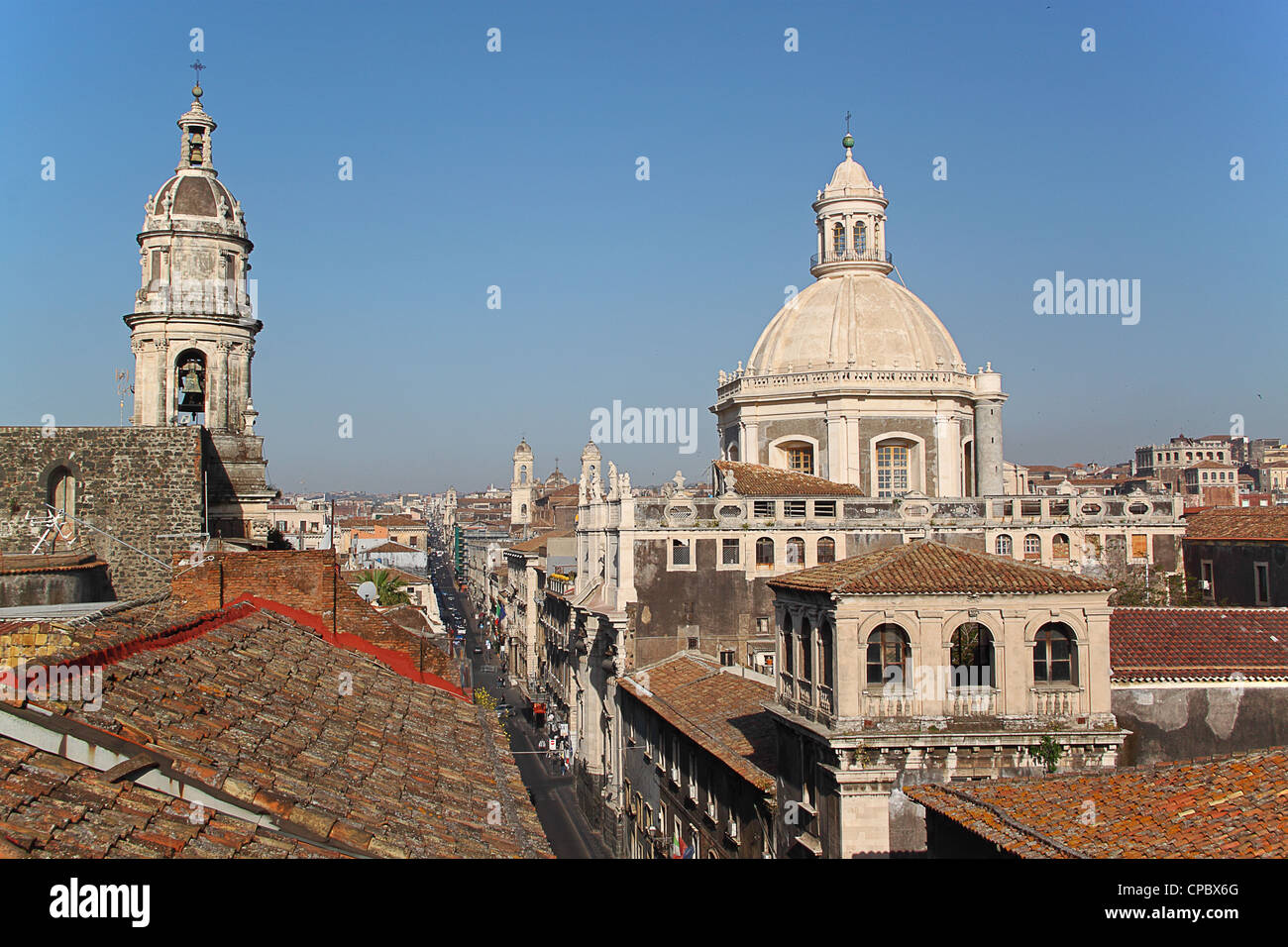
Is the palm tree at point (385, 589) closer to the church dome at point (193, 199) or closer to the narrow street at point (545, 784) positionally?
the narrow street at point (545, 784)

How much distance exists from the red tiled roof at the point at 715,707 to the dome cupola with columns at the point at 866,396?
1268cm

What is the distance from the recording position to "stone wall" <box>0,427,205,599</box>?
21297 millimetres

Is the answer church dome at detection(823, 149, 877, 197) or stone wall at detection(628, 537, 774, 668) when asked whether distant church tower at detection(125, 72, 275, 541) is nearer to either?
stone wall at detection(628, 537, 774, 668)

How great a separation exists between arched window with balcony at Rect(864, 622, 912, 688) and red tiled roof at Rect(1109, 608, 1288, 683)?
15.5 feet

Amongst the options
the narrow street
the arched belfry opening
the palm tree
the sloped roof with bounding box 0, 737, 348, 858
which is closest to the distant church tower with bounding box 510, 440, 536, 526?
the narrow street

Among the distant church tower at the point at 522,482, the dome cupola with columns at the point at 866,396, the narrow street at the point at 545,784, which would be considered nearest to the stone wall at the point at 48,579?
the narrow street at the point at 545,784

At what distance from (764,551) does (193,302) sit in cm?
1901

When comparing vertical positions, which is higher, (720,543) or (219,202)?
(219,202)

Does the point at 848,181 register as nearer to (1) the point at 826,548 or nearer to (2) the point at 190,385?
(1) the point at 826,548
